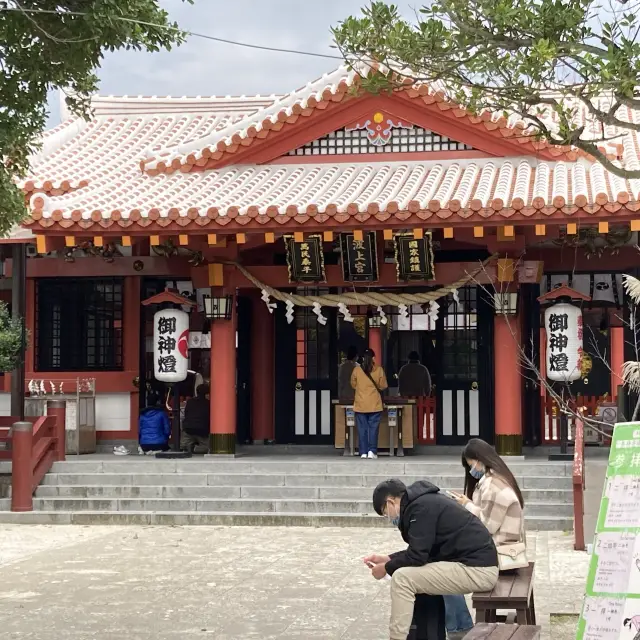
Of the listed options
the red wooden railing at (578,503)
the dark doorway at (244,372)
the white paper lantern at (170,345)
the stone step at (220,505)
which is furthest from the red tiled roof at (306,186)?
the red wooden railing at (578,503)

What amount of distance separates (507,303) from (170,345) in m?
4.72

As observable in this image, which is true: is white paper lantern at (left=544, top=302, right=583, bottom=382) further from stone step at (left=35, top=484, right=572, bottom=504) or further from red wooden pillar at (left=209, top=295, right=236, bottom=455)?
red wooden pillar at (left=209, top=295, right=236, bottom=455)

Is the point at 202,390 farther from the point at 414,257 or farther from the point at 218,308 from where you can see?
the point at 414,257

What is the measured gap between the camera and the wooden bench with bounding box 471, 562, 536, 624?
7.09 metres

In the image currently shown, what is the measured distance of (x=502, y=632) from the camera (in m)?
6.62

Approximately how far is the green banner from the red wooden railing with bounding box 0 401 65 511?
9997 mm

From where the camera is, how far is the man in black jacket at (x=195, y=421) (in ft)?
57.3

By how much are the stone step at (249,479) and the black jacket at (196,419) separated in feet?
6.42

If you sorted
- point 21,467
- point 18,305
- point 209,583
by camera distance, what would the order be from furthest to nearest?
1. point 18,305
2. point 21,467
3. point 209,583

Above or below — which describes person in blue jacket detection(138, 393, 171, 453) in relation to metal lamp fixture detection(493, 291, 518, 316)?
below

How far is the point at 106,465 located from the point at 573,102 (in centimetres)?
1034

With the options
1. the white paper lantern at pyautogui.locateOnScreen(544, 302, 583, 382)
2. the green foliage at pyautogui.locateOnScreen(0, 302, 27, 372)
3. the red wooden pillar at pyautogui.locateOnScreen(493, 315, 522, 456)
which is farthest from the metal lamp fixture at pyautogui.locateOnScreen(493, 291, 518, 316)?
the green foliage at pyautogui.locateOnScreen(0, 302, 27, 372)

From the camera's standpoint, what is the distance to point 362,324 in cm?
1798

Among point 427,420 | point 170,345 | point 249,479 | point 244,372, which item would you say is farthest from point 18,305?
point 427,420
